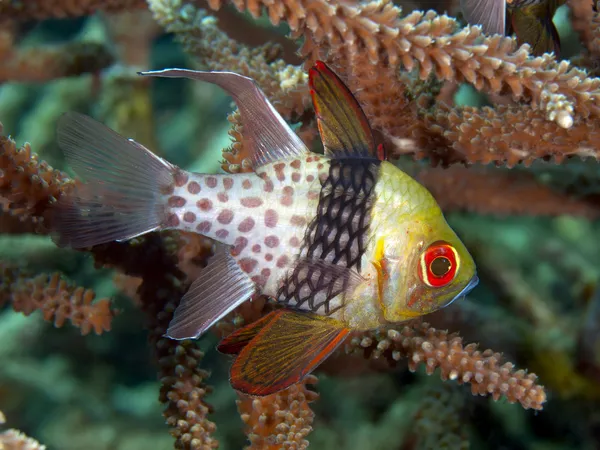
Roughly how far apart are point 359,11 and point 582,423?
2592 mm

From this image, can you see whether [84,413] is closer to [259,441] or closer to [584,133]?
[259,441]

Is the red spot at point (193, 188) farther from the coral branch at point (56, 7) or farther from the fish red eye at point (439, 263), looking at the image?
the coral branch at point (56, 7)

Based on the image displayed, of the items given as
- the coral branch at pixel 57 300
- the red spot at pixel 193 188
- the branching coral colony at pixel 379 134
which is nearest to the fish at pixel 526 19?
the branching coral colony at pixel 379 134

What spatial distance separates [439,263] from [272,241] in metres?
0.51

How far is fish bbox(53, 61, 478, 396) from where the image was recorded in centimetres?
157

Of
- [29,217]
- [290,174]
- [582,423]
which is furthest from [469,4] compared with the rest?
[582,423]

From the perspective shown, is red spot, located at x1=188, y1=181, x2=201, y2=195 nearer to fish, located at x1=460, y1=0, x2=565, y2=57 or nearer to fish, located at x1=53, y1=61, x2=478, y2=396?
fish, located at x1=53, y1=61, x2=478, y2=396

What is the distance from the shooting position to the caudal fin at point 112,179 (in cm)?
154

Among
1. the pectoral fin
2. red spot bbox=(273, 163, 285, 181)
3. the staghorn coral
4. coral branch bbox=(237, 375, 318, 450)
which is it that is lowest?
coral branch bbox=(237, 375, 318, 450)

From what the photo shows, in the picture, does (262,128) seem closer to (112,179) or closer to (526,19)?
(112,179)

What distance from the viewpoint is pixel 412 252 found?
1606 mm

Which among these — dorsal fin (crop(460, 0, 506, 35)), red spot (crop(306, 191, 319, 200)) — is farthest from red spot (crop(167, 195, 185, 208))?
dorsal fin (crop(460, 0, 506, 35))

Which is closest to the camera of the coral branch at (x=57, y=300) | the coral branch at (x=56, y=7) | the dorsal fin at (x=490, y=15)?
the dorsal fin at (x=490, y=15)

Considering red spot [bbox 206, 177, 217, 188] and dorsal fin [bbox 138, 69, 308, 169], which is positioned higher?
dorsal fin [bbox 138, 69, 308, 169]
